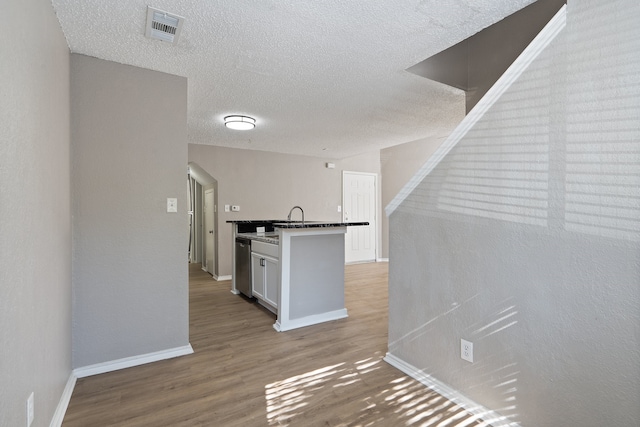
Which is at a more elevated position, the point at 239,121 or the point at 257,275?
the point at 239,121

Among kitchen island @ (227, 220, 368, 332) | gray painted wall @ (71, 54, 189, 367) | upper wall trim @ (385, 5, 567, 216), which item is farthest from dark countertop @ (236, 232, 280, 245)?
upper wall trim @ (385, 5, 567, 216)

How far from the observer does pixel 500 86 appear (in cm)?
172

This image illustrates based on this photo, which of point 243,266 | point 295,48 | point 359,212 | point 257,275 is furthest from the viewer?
point 359,212

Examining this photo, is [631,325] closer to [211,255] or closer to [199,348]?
[199,348]

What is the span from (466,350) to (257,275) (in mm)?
2676

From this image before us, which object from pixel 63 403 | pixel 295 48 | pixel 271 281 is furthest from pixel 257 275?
pixel 295 48

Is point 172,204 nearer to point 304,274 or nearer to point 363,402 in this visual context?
point 304,274

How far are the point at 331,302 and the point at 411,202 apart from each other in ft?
5.72

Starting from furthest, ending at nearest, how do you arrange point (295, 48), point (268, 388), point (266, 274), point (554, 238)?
1. point (266, 274)
2. point (295, 48)
3. point (268, 388)
4. point (554, 238)

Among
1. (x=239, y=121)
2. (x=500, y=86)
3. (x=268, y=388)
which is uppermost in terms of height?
(x=239, y=121)

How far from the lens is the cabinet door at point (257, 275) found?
3.83 meters

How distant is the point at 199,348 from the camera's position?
2740 millimetres

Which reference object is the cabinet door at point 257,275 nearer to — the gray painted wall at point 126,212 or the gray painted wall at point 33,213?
the gray painted wall at point 126,212

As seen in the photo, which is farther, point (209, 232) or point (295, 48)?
point (209, 232)
